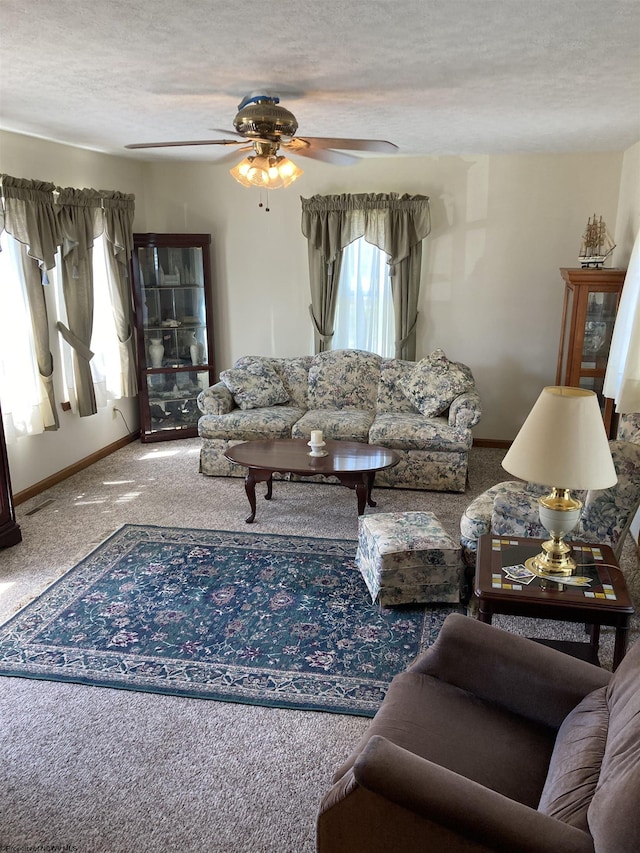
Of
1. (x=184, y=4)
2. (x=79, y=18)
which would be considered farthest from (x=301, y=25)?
(x=79, y=18)

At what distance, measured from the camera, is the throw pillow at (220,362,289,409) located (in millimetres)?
5832

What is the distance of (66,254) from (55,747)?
12.8 ft

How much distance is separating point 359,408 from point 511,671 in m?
4.09

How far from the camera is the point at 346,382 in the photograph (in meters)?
6.03

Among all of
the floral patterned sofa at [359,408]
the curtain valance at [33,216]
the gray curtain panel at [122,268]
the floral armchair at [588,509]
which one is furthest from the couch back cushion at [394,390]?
the curtain valance at [33,216]

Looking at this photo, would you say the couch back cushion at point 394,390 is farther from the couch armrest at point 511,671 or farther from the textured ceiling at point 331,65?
the couch armrest at point 511,671

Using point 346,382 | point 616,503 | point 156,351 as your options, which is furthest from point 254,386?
point 616,503

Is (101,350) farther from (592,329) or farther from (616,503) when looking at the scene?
(616,503)

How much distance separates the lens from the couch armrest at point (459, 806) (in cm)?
145

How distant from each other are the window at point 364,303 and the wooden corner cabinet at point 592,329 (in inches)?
68.7

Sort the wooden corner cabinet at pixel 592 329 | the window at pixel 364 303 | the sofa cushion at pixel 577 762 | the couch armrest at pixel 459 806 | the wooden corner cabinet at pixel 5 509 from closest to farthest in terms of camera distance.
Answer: the couch armrest at pixel 459 806 → the sofa cushion at pixel 577 762 → the wooden corner cabinet at pixel 5 509 → the wooden corner cabinet at pixel 592 329 → the window at pixel 364 303

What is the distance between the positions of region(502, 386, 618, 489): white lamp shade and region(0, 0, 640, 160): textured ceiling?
129 centimetres

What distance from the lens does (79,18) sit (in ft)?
7.39

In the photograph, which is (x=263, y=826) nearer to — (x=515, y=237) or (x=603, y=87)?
(x=603, y=87)
